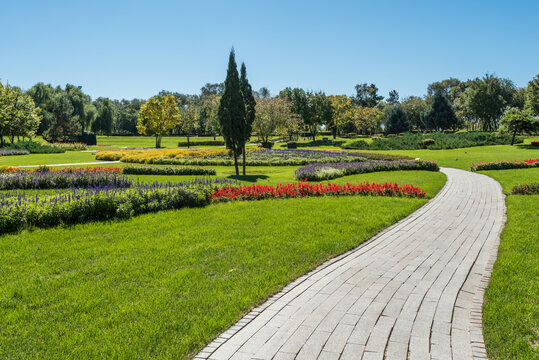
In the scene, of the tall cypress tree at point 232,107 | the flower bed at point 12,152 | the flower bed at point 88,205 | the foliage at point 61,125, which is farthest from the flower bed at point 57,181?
the foliage at point 61,125

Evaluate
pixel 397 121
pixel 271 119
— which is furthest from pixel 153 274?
pixel 397 121

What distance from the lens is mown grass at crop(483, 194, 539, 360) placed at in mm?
3578

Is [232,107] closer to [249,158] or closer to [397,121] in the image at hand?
[249,158]

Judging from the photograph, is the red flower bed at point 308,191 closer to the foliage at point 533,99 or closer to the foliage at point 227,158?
the foliage at point 227,158

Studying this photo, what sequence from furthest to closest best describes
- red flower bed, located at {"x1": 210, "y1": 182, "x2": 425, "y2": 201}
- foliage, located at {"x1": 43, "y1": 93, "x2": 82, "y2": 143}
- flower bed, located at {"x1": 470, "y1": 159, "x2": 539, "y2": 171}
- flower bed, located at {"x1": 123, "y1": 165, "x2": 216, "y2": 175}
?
1. foliage, located at {"x1": 43, "y1": 93, "x2": 82, "y2": 143}
2. flower bed, located at {"x1": 123, "y1": 165, "x2": 216, "y2": 175}
3. flower bed, located at {"x1": 470, "y1": 159, "x2": 539, "y2": 171}
4. red flower bed, located at {"x1": 210, "y1": 182, "x2": 425, "y2": 201}

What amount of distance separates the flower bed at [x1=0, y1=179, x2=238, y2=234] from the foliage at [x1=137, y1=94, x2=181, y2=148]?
37.6 metres

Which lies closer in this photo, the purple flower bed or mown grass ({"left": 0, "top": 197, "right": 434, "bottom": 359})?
mown grass ({"left": 0, "top": 197, "right": 434, "bottom": 359})

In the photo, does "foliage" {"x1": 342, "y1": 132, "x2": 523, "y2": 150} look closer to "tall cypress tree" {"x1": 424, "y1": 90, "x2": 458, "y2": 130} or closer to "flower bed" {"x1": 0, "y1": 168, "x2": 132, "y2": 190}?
"tall cypress tree" {"x1": 424, "y1": 90, "x2": 458, "y2": 130}

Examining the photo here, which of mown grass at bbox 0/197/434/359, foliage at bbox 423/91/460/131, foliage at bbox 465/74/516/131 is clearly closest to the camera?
mown grass at bbox 0/197/434/359

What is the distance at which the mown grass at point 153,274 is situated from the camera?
146 inches

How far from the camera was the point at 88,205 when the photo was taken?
8.45 meters

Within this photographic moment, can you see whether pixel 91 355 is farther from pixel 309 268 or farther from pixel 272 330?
pixel 309 268

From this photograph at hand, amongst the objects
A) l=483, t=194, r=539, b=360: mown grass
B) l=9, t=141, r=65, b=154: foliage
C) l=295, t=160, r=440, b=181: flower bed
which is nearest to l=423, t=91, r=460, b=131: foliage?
l=295, t=160, r=440, b=181: flower bed

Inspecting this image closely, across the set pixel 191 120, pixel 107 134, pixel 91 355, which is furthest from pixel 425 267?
pixel 107 134
